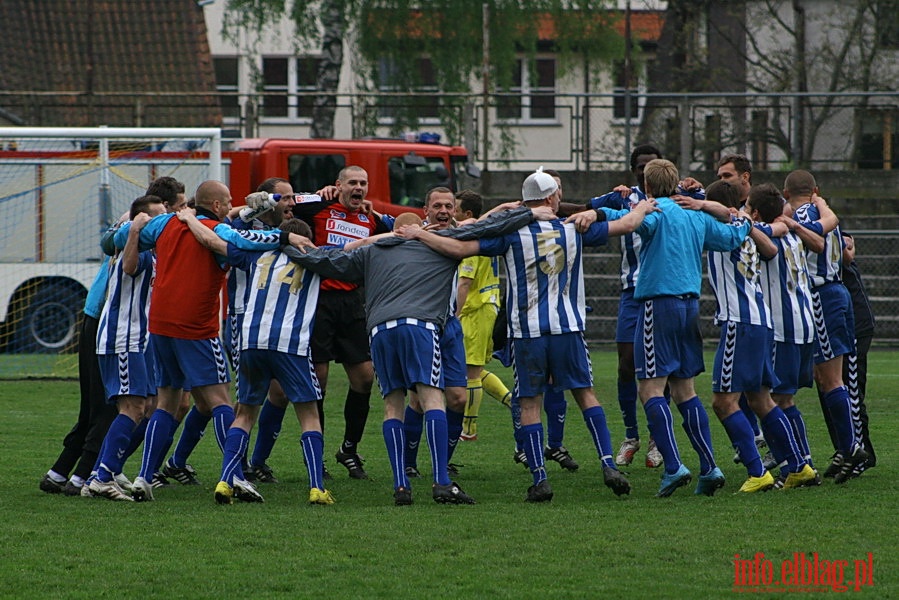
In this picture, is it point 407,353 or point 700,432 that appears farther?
point 700,432

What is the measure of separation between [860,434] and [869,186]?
15404 millimetres

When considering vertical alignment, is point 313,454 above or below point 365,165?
below

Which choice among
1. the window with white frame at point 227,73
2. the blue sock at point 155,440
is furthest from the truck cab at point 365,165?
the window with white frame at point 227,73

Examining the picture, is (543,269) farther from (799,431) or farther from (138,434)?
(138,434)

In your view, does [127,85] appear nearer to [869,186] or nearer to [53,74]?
[53,74]

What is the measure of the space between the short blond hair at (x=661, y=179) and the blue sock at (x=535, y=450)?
1544 millimetres

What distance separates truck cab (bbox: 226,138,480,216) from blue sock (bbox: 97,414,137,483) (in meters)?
11.8

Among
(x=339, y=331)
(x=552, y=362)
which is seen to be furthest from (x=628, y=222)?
(x=339, y=331)

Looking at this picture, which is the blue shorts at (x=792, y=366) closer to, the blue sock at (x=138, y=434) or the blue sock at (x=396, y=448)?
the blue sock at (x=396, y=448)

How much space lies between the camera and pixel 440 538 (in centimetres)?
675

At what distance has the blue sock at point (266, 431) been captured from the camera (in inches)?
355

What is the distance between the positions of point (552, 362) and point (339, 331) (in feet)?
6.58

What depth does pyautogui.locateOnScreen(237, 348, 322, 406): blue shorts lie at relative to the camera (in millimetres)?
7918

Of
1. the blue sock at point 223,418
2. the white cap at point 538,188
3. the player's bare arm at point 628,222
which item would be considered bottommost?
the blue sock at point 223,418
